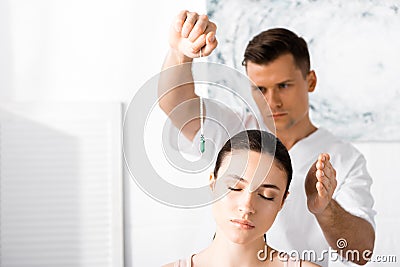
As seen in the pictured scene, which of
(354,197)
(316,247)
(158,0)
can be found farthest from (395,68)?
(158,0)

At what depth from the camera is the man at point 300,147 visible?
66.6 inches

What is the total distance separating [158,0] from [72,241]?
2.54 ft

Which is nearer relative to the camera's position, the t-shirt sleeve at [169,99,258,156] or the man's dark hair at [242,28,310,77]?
the t-shirt sleeve at [169,99,258,156]

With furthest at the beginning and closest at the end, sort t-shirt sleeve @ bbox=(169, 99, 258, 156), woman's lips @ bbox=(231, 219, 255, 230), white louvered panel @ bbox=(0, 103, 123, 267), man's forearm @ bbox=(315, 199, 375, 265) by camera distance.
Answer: white louvered panel @ bbox=(0, 103, 123, 267) → t-shirt sleeve @ bbox=(169, 99, 258, 156) → man's forearm @ bbox=(315, 199, 375, 265) → woman's lips @ bbox=(231, 219, 255, 230)

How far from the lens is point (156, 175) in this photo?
47.0 inches

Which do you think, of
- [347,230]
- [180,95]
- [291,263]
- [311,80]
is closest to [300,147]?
[311,80]

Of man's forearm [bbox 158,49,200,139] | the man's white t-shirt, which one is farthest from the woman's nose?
the man's white t-shirt

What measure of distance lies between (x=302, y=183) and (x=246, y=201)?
2.16ft

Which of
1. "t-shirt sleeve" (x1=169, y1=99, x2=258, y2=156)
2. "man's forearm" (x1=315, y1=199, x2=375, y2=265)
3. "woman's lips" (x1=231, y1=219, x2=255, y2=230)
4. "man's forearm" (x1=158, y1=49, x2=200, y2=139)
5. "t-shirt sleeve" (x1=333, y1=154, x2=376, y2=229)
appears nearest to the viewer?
"woman's lips" (x1=231, y1=219, x2=255, y2=230)

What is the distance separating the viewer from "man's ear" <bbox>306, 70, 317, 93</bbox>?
2.03 meters

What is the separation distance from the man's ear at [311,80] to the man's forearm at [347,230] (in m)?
0.45

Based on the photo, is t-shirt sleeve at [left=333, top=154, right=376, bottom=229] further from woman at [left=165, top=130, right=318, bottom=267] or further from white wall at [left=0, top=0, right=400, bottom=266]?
woman at [left=165, top=130, right=318, bottom=267]

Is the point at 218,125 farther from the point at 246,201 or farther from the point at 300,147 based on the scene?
the point at 246,201

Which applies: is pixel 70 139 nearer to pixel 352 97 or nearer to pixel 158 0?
pixel 158 0
